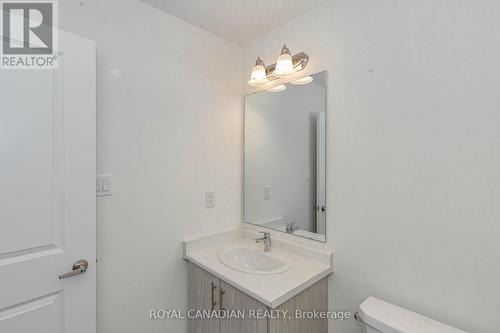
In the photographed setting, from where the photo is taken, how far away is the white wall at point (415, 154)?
3.13ft

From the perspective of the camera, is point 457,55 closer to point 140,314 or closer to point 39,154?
point 39,154

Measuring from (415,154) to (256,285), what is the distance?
3.17 feet

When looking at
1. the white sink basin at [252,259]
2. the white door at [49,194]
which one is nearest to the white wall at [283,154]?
the white sink basin at [252,259]

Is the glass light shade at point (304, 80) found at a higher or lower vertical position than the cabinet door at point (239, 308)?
higher

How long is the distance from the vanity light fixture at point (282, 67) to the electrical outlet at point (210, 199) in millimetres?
835

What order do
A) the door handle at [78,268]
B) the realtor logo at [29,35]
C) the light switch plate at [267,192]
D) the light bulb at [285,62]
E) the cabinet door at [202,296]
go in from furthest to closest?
the light switch plate at [267,192], the light bulb at [285,62], the cabinet door at [202,296], the door handle at [78,268], the realtor logo at [29,35]

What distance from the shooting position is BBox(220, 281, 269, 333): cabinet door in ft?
3.58

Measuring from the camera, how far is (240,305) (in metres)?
1.18

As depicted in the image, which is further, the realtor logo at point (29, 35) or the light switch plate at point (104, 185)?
the light switch plate at point (104, 185)

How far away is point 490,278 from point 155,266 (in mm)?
1612

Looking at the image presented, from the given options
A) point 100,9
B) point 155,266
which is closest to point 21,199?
point 155,266

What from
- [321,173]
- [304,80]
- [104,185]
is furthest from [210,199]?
[304,80]

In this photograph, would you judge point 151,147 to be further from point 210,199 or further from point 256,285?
point 256,285

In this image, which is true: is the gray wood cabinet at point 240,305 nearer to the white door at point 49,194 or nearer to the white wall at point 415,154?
the white wall at point 415,154
